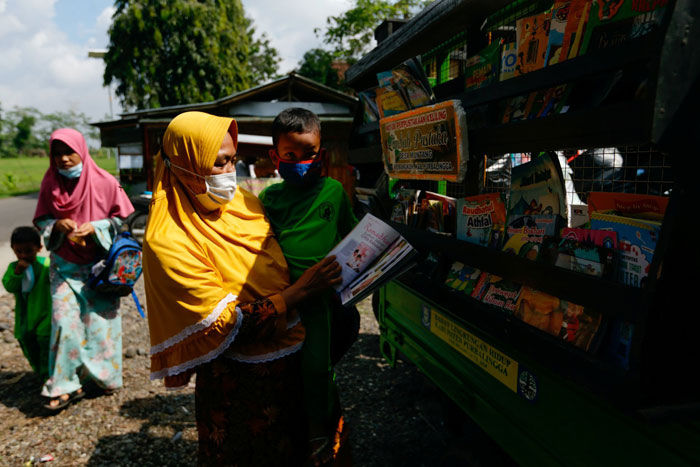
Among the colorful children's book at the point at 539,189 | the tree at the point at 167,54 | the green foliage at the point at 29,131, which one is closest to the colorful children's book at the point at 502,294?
the colorful children's book at the point at 539,189

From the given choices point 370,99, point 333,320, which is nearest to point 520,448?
point 333,320

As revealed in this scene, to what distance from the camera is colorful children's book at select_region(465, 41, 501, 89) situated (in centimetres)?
165

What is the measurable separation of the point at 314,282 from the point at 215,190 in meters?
0.49

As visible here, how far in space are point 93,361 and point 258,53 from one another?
27.7 m

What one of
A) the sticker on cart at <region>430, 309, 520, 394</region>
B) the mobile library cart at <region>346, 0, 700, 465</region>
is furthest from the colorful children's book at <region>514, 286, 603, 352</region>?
the sticker on cart at <region>430, 309, 520, 394</region>

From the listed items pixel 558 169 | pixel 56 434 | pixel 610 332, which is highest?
pixel 558 169

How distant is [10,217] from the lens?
14.0 metres

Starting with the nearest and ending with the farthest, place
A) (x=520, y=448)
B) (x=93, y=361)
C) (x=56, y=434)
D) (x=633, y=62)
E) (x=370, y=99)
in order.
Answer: (x=633, y=62) < (x=520, y=448) < (x=370, y=99) < (x=56, y=434) < (x=93, y=361)

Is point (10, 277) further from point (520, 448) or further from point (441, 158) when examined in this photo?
point (520, 448)

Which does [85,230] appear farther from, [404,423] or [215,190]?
[404,423]

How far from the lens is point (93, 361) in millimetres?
3234

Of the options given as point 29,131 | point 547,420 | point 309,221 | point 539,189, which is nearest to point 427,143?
point 539,189

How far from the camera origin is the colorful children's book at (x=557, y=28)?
1.34 meters

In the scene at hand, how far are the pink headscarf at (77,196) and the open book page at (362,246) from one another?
230 centimetres
